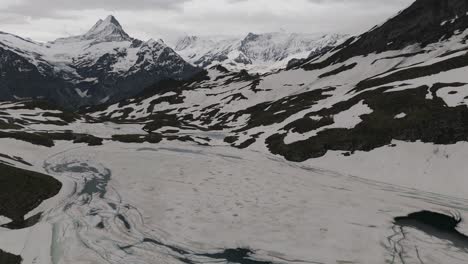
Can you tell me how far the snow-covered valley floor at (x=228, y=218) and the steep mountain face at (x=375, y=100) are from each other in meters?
→ 9.72

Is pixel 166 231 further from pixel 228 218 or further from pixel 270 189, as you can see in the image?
pixel 270 189

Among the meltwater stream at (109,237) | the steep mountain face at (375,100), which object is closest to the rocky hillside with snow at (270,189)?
the meltwater stream at (109,237)

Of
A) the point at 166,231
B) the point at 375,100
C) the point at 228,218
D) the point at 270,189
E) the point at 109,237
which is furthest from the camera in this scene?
the point at 375,100

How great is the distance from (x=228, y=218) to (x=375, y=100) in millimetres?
42092

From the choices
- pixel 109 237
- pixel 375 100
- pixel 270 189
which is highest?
pixel 375 100

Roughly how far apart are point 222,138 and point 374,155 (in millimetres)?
46454

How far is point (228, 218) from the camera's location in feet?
108

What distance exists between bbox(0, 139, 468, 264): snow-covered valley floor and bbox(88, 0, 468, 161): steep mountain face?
972 centimetres

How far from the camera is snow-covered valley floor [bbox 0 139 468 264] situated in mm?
25812

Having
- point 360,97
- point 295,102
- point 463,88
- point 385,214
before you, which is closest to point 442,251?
point 385,214

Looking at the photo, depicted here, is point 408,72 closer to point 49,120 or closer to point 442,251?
point 442,251

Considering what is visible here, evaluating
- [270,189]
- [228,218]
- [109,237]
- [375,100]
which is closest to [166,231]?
[109,237]

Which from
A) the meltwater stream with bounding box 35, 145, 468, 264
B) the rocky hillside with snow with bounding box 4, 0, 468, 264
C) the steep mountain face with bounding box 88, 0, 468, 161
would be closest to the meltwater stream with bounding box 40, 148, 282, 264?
the meltwater stream with bounding box 35, 145, 468, 264

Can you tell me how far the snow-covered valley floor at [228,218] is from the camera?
2581 centimetres
